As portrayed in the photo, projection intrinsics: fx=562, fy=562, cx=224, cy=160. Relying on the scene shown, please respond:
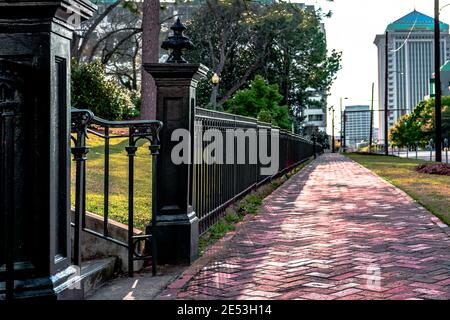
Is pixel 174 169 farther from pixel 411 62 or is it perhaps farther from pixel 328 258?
pixel 411 62

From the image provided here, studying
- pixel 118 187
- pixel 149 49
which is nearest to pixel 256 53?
pixel 149 49

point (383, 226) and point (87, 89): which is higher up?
point (87, 89)

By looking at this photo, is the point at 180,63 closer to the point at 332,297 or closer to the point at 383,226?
the point at 332,297

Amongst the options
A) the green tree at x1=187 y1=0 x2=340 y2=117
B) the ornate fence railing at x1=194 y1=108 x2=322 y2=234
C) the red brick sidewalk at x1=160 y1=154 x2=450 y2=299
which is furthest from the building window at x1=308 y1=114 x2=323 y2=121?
the red brick sidewalk at x1=160 y1=154 x2=450 y2=299

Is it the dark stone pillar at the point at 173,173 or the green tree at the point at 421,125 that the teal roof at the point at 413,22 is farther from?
the dark stone pillar at the point at 173,173

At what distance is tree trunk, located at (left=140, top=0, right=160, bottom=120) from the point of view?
17953 millimetres

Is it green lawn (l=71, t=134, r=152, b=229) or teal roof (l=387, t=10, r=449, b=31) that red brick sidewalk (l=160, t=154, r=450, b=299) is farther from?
teal roof (l=387, t=10, r=449, b=31)

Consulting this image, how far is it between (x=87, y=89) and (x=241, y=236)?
56.7ft

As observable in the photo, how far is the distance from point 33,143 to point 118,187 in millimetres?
6303

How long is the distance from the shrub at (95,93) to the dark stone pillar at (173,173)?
669 inches

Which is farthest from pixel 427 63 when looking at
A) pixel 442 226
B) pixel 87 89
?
pixel 442 226

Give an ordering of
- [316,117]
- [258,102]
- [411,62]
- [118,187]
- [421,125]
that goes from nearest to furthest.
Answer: [118,187]
[258,102]
[421,125]
[316,117]
[411,62]

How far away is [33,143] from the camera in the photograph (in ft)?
10.6
